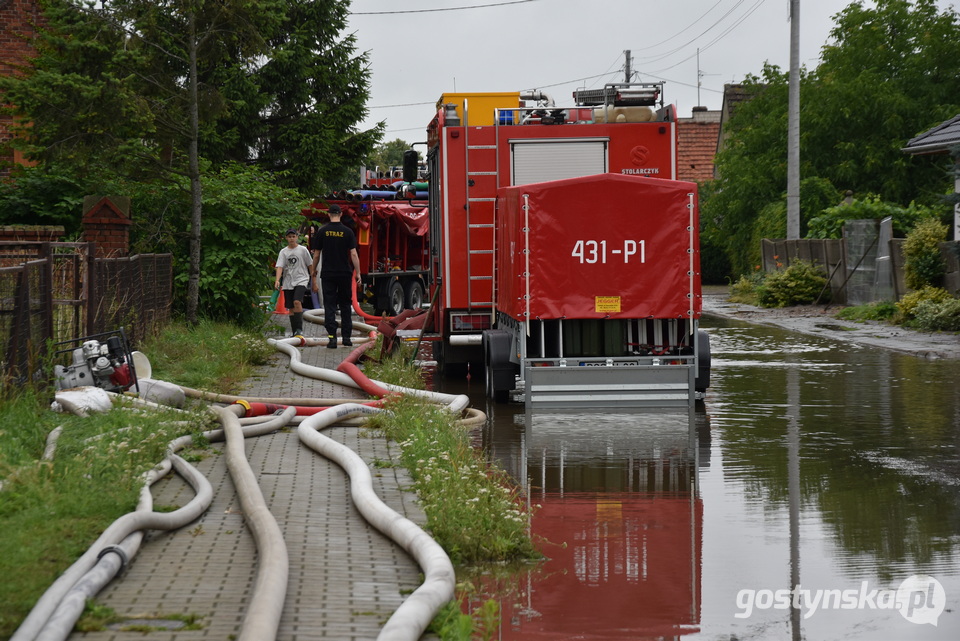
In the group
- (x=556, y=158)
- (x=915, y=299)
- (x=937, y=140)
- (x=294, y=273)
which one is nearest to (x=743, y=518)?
(x=556, y=158)

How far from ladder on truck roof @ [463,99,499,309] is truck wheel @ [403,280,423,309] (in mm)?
13665

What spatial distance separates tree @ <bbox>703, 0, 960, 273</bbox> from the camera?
126 ft

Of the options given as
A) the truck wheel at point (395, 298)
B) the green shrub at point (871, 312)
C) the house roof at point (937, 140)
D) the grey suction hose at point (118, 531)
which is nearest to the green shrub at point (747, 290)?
the house roof at point (937, 140)

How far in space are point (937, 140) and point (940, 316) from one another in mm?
7930

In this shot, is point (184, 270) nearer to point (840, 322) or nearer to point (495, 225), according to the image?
point (495, 225)

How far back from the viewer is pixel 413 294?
29109 millimetres

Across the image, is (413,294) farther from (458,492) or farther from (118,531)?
(118,531)

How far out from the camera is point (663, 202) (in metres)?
12.6

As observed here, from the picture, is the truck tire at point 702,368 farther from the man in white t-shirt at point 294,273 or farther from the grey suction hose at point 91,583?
the man in white t-shirt at point 294,273

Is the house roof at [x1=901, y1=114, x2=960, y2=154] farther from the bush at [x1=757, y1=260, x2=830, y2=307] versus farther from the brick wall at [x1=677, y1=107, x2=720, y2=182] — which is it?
the brick wall at [x1=677, y1=107, x2=720, y2=182]

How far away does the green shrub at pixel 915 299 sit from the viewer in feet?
76.0

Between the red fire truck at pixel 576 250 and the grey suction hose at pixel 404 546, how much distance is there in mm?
3965

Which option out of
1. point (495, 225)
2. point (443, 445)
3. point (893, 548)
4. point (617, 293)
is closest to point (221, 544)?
point (443, 445)

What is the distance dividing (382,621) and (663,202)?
8.30m
